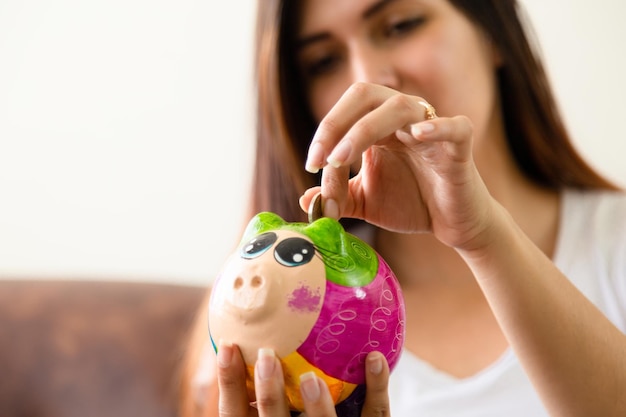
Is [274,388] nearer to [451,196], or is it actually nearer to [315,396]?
[315,396]

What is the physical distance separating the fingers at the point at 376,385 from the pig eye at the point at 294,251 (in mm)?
114

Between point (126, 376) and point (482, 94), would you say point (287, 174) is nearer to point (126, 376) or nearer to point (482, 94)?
point (482, 94)

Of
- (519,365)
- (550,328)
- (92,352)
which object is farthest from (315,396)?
(92,352)

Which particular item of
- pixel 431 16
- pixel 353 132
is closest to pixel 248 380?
pixel 353 132

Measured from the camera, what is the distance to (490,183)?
1.42 meters

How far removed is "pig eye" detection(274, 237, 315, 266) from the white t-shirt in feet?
2.13

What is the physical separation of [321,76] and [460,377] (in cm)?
59

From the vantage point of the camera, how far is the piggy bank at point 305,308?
2.23ft

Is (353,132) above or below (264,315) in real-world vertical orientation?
above

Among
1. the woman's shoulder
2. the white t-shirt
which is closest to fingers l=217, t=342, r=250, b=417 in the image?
the white t-shirt

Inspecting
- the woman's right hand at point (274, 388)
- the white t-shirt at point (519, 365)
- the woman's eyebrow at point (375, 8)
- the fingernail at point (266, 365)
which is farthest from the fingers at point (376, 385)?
the woman's eyebrow at point (375, 8)

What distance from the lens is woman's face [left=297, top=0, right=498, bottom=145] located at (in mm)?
1187

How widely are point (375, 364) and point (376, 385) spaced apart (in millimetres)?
24


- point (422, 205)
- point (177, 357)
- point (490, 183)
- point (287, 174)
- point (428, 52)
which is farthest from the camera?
point (177, 357)
